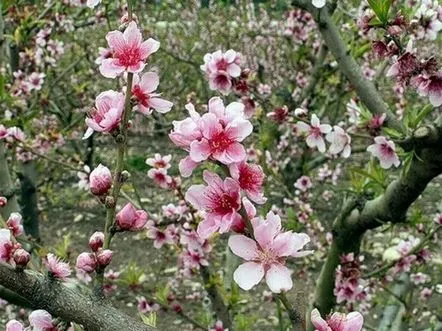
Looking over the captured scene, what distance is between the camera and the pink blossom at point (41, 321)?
44.4 inches

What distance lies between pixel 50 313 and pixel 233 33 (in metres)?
8.97

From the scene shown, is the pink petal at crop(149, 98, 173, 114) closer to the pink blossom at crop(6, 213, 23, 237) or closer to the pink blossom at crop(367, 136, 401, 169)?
the pink blossom at crop(6, 213, 23, 237)

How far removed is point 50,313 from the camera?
43.4 inches

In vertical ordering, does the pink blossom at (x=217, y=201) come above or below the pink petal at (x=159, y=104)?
below

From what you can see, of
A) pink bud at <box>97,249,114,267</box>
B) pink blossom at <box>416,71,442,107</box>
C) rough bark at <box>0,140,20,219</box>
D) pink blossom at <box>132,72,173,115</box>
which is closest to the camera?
pink bud at <box>97,249,114,267</box>

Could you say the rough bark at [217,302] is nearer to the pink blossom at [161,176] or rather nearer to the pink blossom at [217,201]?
the pink blossom at [161,176]

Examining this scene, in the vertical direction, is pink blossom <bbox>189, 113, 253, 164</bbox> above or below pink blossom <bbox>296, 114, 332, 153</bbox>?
below

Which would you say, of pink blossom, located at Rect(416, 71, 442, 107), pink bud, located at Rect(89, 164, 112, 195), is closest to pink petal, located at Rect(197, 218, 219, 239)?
pink bud, located at Rect(89, 164, 112, 195)

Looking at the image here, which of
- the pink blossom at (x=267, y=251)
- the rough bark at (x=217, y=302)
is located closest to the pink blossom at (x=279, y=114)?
the rough bark at (x=217, y=302)

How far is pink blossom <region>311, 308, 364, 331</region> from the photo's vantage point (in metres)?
1.05

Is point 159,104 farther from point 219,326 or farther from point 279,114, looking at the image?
point 219,326

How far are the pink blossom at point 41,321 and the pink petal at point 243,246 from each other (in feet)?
1.06

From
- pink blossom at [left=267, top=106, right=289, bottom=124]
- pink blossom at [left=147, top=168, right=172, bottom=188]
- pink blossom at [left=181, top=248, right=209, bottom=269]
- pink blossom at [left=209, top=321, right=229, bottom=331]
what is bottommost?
pink blossom at [left=209, top=321, right=229, bottom=331]

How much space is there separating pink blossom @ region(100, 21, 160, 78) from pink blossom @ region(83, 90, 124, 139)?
0.14 feet
